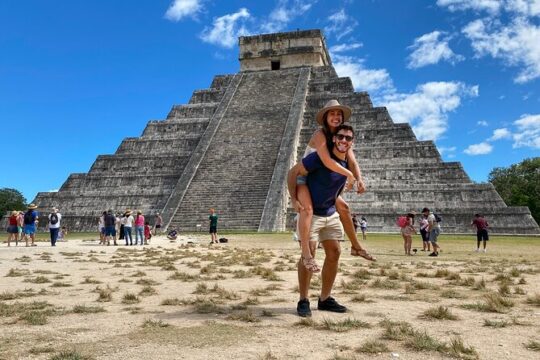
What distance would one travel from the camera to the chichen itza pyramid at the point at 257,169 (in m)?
21.4

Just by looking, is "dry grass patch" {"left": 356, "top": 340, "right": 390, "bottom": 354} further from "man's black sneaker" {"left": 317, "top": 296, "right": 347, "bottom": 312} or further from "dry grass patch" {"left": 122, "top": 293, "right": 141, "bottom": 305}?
"dry grass patch" {"left": 122, "top": 293, "right": 141, "bottom": 305}

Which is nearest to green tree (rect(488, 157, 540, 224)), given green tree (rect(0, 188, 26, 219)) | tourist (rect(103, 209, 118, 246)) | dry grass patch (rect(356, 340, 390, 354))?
tourist (rect(103, 209, 118, 246))

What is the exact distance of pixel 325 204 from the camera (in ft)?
15.5

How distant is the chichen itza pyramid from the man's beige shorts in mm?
15369

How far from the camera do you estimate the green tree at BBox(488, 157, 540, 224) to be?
4312 centimetres

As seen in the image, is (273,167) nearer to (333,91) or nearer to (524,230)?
(333,91)

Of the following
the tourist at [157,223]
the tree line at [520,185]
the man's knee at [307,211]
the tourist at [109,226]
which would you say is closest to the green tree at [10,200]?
the tree line at [520,185]

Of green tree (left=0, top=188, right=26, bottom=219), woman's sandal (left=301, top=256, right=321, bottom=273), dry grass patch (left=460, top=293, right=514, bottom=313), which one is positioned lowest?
dry grass patch (left=460, top=293, right=514, bottom=313)

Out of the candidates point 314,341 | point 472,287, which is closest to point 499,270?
point 472,287

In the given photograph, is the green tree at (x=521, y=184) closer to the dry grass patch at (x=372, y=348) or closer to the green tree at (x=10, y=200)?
the dry grass patch at (x=372, y=348)

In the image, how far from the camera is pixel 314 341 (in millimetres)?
3594

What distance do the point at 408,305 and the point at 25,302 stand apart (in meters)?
4.16

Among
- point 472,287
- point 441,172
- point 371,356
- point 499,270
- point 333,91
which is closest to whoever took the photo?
point 371,356

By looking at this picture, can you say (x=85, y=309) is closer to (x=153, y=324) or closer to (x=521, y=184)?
(x=153, y=324)
